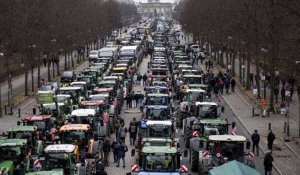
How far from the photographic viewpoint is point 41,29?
65312 millimetres

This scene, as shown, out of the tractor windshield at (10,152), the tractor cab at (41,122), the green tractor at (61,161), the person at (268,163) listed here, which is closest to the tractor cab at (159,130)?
the person at (268,163)

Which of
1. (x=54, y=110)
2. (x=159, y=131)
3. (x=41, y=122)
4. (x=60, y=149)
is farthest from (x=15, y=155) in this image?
(x=54, y=110)

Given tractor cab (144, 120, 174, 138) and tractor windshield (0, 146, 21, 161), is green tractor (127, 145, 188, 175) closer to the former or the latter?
tractor windshield (0, 146, 21, 161)

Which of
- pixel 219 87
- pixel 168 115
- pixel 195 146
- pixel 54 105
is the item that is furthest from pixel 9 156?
pixel 219 87

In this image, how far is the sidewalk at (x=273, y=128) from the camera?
103ft

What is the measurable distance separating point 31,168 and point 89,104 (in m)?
12.5

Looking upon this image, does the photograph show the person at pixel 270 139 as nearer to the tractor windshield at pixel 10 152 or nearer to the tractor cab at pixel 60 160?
the tractor cab at pixel 60 160

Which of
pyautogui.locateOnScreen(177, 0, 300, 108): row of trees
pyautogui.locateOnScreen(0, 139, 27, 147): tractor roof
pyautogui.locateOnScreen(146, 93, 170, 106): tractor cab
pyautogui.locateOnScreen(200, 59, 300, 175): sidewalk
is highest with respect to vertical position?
pyautogui.locateOnScreen(177, 0, 300, 108): row of trees

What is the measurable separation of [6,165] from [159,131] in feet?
26.2

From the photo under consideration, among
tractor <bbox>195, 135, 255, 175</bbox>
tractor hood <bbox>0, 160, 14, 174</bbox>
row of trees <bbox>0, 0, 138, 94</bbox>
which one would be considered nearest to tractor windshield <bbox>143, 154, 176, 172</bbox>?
tractor <bbox>195, 135, 255, 175</bbox>

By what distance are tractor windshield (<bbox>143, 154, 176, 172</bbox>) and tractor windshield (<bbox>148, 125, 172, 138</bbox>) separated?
236 inches

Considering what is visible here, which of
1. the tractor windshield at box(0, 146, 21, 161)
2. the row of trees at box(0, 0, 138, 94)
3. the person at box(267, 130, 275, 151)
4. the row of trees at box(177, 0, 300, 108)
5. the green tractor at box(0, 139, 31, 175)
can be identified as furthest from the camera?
the row of trees at box(0, 0, 138, 94)

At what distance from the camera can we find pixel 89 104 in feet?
125

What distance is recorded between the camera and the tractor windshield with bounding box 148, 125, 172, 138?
30625 mm
